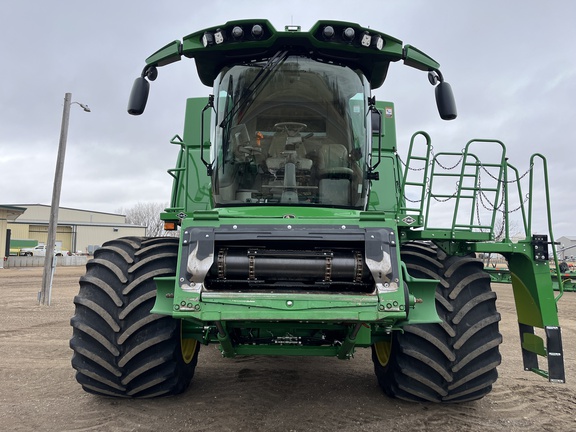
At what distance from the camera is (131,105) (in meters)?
4.56

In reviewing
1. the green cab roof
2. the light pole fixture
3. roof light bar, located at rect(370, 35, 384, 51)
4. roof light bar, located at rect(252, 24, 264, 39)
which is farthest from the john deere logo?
the light pole fixture

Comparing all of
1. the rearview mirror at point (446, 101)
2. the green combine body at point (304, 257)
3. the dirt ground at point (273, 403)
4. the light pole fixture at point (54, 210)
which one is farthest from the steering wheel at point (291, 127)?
the light pole fixture at point (54, 210)

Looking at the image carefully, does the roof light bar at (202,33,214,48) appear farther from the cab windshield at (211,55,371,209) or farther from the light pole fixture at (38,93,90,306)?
the light pole fixture at (38,93,90,306)

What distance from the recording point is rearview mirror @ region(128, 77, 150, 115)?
14.9ft

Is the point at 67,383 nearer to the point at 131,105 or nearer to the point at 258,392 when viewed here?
the point at 258,392

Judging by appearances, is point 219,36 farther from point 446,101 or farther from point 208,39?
point 446,101

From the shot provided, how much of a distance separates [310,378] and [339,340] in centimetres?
156

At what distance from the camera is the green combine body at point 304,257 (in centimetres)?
349

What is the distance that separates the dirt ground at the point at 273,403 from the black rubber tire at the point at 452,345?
0.28m

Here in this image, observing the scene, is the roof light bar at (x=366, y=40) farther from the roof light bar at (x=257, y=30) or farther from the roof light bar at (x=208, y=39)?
the roof light bar at (x=208, y=39)

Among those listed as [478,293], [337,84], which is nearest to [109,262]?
[337,84]

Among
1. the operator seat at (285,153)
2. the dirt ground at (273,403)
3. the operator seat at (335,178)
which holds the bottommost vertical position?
the dirt ground at (273,403)

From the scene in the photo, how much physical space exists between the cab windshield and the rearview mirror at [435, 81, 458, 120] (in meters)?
0.69

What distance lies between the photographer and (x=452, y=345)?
157 inches
